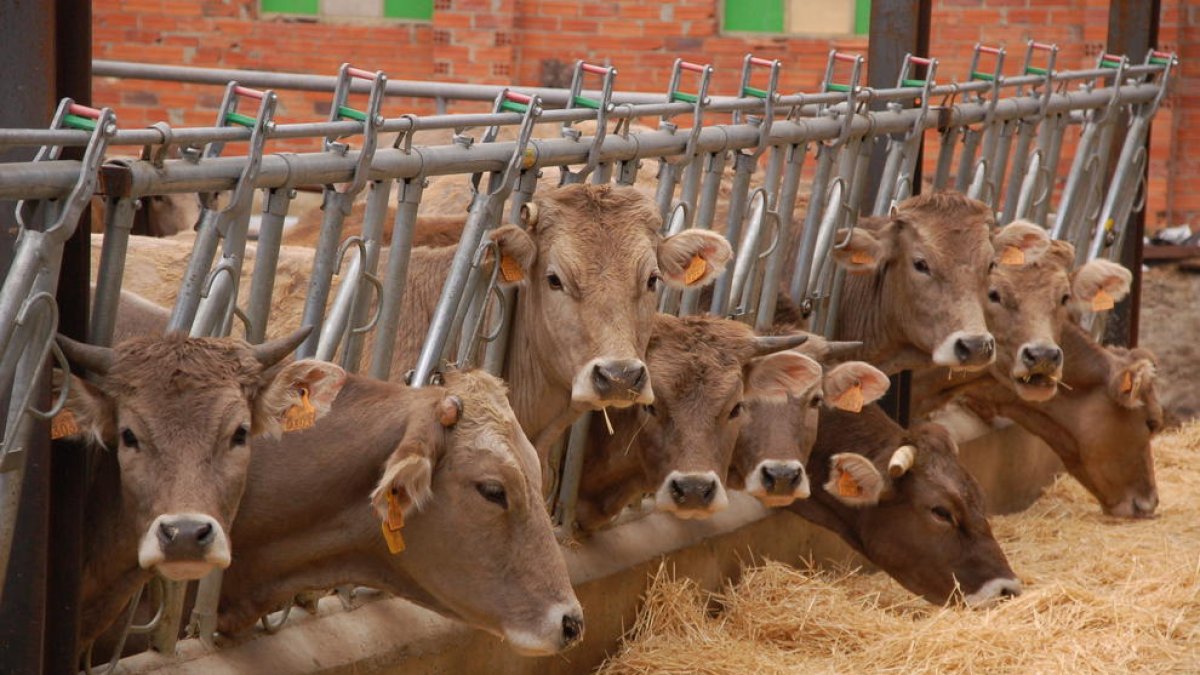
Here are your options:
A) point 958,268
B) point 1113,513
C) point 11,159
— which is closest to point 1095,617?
point 958,268

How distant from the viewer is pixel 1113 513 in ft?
27.3

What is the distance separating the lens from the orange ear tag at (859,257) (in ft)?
22.7

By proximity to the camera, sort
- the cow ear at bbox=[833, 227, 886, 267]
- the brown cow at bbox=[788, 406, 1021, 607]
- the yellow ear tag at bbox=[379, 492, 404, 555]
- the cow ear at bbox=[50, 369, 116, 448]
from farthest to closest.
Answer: the cow ear at bbox=[833, 227, 886, 267]
the brown cow at bbox=[788, 406, 1021, 607]
the yellow ear tag at bbox=[379, 492, 404, 555]
the cow ear at bbox=[50, 369, 116, 448]

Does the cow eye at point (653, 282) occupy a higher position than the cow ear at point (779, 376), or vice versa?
the cow eye at point (653, 282)

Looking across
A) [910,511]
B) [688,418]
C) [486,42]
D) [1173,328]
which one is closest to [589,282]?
[688,418]

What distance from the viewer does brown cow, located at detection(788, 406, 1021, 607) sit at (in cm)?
641

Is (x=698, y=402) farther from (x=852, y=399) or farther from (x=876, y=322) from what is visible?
(x=876, y=322)

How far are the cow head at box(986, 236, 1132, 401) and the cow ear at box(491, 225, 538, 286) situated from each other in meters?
2.75

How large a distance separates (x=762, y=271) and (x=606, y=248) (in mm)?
1819

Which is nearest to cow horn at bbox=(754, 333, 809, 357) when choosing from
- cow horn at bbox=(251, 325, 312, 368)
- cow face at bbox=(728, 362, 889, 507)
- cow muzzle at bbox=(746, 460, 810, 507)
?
cow face at bbox=(728, 362, 889, 507)

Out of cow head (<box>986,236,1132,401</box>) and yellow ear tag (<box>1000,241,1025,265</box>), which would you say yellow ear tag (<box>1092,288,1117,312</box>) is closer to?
cow head (<box>986,236,1132,401</box>)

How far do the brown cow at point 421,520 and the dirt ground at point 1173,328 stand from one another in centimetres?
792

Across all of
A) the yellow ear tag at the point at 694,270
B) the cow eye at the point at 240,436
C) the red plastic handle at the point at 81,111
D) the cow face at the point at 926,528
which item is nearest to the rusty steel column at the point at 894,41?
the cow face at the point at 926,528

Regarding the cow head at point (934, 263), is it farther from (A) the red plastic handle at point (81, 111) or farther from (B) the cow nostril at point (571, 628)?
(A) the red plastic handle at point (81, 111)
